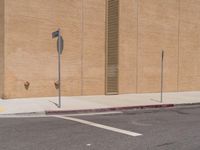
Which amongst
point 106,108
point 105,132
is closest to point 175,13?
point 106,108

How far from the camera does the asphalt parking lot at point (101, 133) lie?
761cm

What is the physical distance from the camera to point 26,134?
28.3 ft

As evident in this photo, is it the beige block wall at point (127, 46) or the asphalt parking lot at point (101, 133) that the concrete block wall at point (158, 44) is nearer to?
the beige block wall at point (127, 46)

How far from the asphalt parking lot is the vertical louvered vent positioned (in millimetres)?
7509

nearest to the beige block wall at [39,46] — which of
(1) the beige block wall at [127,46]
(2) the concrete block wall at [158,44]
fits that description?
(1) the beige block wall at [127,46]

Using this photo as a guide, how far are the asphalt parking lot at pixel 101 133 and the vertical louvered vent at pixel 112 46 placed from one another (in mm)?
7509

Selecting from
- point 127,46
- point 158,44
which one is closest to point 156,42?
point 158,44

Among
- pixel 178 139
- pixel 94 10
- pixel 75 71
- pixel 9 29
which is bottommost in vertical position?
pixel 178 139

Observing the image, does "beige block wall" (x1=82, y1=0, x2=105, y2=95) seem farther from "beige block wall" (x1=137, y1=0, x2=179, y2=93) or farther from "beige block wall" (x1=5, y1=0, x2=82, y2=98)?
"beige block wall" (x1=137, y1=0, x2=179, y2=93)

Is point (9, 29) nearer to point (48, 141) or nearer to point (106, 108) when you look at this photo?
point (106, 108)

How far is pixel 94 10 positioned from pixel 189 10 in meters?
8.22

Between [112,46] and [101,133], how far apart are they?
36.9ft

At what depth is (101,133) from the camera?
29.3 ft

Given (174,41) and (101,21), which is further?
(174,41)
